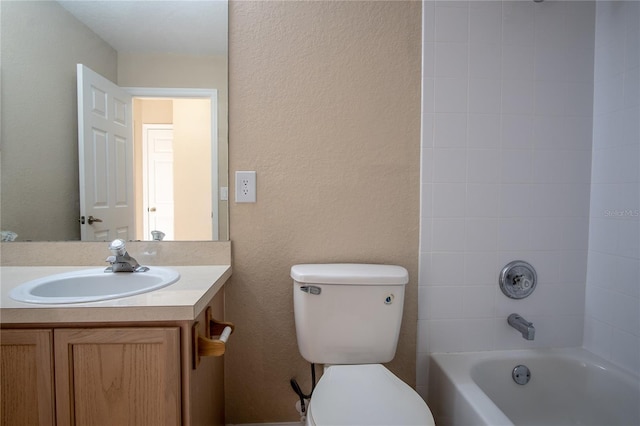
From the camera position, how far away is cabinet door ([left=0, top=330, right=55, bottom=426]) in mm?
791

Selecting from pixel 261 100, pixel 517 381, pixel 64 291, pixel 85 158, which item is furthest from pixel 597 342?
pixel 85 158

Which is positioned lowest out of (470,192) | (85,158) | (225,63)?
(470,192)

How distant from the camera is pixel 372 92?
4.20ft

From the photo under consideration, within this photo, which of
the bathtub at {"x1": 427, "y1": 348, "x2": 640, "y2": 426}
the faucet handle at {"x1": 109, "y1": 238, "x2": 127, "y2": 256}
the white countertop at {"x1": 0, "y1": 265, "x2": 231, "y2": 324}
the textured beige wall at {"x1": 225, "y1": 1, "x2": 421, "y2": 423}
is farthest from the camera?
the textured beige wall at {"x1": 225, "y1": 1, "x2": 421, "y2": 423}

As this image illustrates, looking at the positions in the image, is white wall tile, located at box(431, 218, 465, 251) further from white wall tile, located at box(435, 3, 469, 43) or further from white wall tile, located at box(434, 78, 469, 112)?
white wall tile, located at box(435, 3, 469, 43)

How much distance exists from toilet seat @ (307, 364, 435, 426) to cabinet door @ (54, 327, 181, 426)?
42 centimetres

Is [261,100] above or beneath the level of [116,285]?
above

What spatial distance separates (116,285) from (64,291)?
0.16 m

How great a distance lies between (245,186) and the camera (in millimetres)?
1261

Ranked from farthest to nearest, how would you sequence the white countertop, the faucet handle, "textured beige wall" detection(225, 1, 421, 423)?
"textured beige wall" detection(225, 1, 421, 423) → the faucet handle → the white countertop

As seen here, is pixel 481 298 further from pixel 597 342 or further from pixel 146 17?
pixel 146 17

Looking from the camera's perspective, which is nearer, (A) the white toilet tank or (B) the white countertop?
(B) the white countertop

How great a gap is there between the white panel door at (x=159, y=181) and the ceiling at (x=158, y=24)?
0.34 metres

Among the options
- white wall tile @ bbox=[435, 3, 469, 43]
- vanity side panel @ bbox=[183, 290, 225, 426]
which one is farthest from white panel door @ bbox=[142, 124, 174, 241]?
white wall tile @ bbox=[435, 3, 469, 43]
